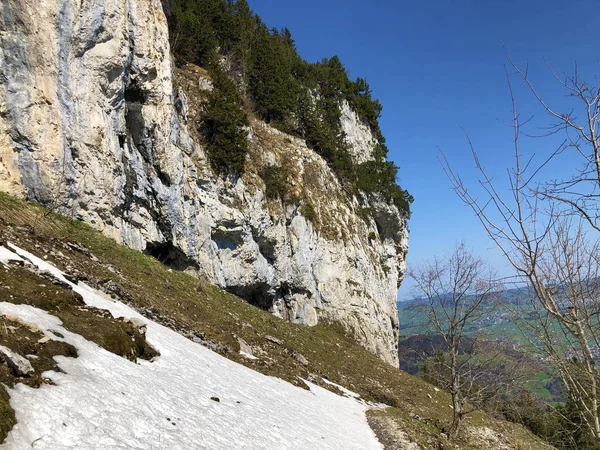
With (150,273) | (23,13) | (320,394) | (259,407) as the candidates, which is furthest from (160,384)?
(23,13)

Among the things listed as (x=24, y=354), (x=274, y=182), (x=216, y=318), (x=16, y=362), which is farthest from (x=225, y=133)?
(x=16, y=362)

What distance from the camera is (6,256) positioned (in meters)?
8.32

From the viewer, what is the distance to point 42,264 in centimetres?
973

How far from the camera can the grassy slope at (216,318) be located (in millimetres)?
12219

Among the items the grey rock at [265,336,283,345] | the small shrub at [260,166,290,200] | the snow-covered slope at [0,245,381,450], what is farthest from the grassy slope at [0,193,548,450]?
the small shrub at [260,166,290,200]

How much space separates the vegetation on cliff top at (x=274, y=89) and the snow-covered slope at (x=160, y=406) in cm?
1910

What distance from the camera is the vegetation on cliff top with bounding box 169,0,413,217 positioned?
30345 mm

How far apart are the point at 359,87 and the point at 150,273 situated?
1854 inches

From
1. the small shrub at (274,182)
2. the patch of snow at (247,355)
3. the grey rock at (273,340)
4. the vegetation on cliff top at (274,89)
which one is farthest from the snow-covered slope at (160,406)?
the small shrub at (274,182)

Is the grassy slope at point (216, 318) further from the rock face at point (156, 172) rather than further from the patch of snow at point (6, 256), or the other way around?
the rock face at point (156, 172)

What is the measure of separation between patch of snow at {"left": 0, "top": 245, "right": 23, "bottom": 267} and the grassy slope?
0.81 m

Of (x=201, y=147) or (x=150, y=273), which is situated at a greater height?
(x=201, y=147)

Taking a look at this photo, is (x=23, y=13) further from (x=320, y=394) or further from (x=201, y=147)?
(x=320, y=394)

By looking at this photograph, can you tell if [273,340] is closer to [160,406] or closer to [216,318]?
[216,318]
